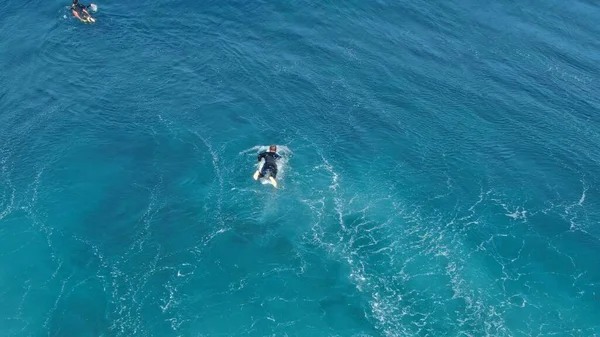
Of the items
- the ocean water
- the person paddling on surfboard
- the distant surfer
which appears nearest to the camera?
the ocean water

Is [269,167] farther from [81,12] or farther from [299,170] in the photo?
[81,12]

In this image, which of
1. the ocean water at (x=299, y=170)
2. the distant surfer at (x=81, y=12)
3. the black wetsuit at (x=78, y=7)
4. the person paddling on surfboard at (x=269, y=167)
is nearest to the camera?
the ocean water at (x=299, y=170)

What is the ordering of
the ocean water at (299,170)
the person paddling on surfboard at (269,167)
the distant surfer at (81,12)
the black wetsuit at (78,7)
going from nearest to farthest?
1. the ocean water at (299,170)
2. the person paddling on surfboard at (269,167)
3. the black wetsuit at (78,7)
4. the distant surfer at (81,12)

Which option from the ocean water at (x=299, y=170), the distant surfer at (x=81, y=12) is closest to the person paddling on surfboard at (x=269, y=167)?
the ocean water at (x=299, y=170)

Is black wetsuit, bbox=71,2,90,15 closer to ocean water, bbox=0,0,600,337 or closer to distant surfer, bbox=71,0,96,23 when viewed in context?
distant surfer, bbox=71,0,96,23

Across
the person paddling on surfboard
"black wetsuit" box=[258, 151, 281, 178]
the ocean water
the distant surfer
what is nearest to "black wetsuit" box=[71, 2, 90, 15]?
the distant surfer

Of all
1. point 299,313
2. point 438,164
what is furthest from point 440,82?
point 299,313

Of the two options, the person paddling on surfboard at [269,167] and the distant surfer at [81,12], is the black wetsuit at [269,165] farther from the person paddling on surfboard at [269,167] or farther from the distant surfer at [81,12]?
the distant surfer at [81,12]
